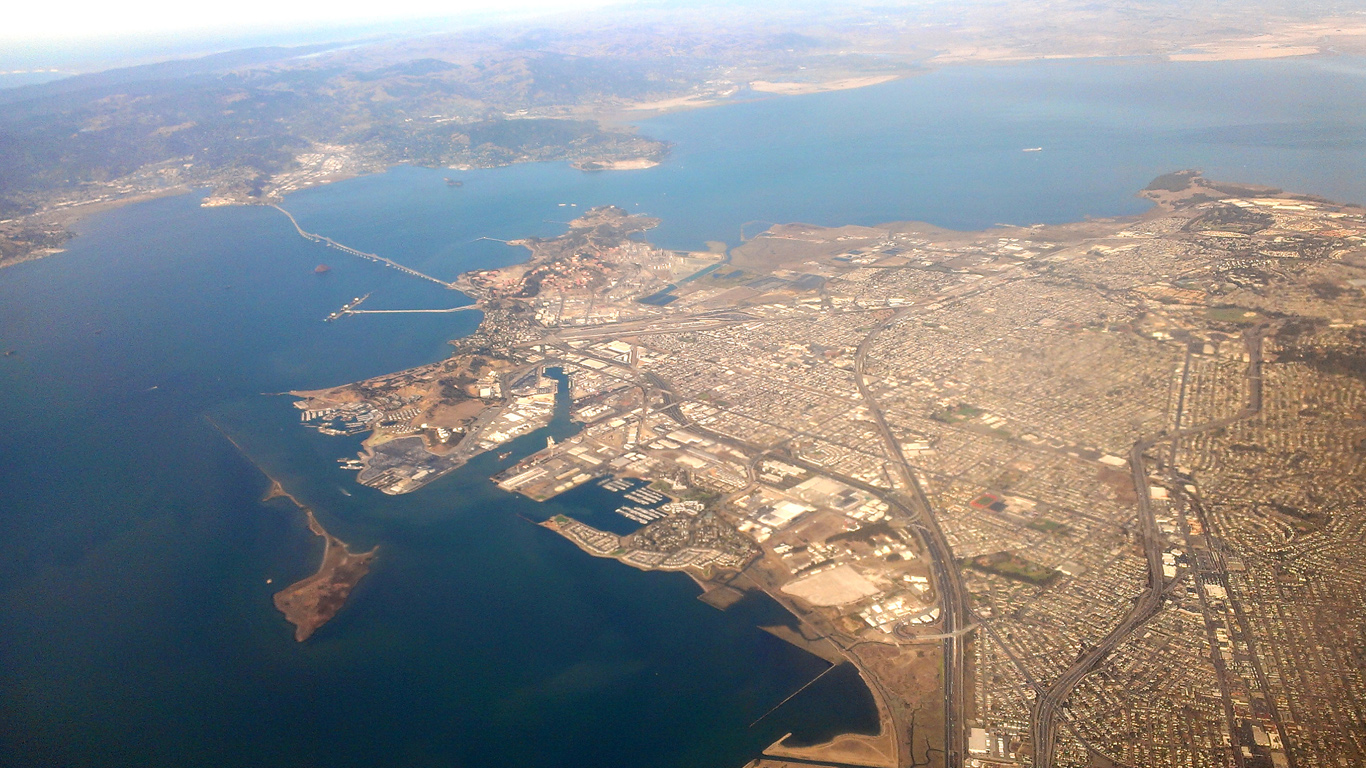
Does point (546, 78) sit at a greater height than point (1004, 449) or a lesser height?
greater

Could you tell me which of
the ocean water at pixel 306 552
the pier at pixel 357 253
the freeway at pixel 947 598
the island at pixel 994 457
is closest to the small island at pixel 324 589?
the ocean water at pixel 306 552

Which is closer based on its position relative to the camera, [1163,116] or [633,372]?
[633,372]

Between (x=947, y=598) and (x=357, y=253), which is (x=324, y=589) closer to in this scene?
(x=947, y=598)

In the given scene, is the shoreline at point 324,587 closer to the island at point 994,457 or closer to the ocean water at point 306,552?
the ocean water at point 306,552

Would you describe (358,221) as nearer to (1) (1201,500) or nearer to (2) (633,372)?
(2) (633,372)

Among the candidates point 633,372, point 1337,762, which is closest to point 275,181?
point 633,372

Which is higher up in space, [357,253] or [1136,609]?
[357,253]

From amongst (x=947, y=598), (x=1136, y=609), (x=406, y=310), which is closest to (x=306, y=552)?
(x=947, y=598)
